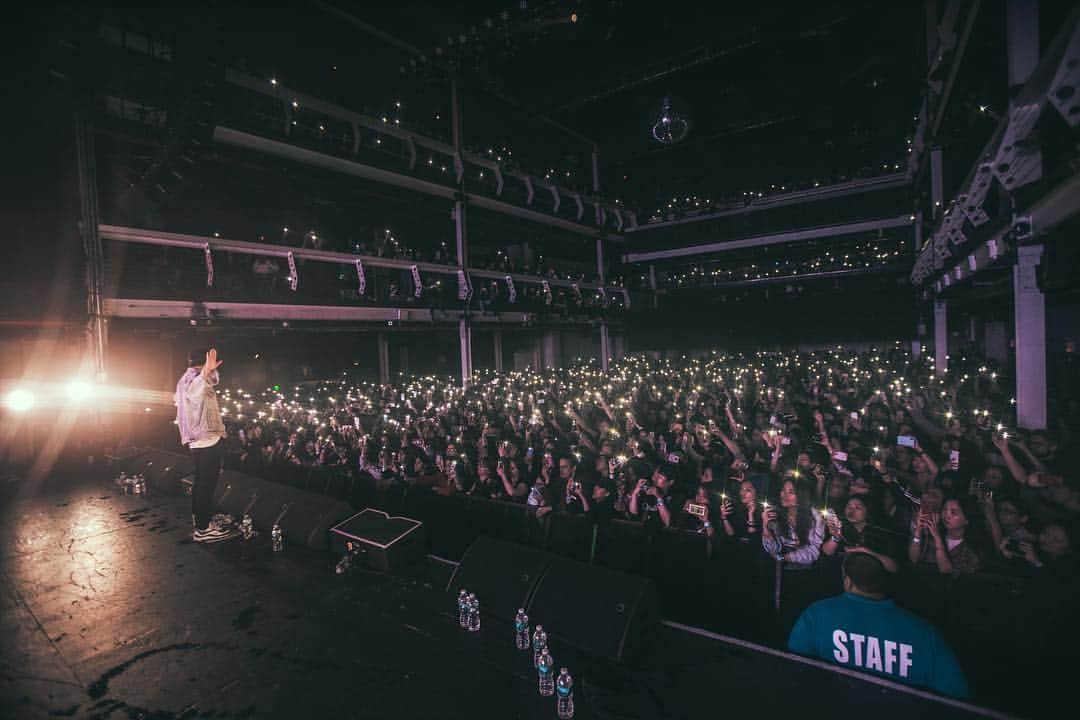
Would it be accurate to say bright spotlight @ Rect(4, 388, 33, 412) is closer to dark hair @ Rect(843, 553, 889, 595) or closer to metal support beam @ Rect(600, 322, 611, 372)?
dark hair @ Rect(843, 553, 889, 595)

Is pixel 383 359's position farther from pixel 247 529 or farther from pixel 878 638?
pixel 878 638

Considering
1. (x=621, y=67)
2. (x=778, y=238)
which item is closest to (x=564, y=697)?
(x=621, y=67)

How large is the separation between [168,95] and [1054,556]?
14232 mm

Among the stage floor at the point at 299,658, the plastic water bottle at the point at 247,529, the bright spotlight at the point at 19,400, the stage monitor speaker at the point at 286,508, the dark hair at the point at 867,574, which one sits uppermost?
the bright spotlight at the point at 19,400

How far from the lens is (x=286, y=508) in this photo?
5207mm

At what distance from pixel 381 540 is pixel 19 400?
29.1 ft

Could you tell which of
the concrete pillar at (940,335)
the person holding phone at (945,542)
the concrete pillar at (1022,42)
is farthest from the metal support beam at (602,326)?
the person holding phone at (945,542)

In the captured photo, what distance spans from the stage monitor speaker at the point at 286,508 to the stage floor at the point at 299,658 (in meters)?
0.31

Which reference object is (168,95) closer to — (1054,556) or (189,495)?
(189,495)

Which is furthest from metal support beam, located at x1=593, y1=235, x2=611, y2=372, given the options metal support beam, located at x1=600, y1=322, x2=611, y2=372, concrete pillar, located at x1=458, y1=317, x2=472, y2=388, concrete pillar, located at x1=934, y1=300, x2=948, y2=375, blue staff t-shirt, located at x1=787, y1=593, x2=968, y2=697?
blue staff t-shirt, located at x1=787, y1=593, x2=968, y2=697

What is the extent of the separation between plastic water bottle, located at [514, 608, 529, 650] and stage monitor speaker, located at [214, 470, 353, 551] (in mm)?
2432

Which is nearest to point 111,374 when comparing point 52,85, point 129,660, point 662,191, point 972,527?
point 52,85

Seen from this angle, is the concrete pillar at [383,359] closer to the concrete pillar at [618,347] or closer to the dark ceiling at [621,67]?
the dark ceiling at [621,67]

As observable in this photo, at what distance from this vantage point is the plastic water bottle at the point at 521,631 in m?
3.35
